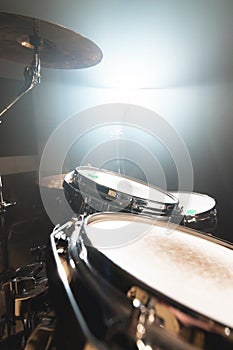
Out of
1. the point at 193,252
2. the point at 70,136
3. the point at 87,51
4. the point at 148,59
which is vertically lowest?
the point at 193,252

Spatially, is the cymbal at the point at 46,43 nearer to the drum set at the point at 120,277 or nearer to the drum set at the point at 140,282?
the drum set at the point at 120,277

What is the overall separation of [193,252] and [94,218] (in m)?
0.26

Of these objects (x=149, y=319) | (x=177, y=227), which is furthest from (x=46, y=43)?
(x=149, y=319)

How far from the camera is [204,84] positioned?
65.5 inches

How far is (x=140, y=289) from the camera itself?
368 mm

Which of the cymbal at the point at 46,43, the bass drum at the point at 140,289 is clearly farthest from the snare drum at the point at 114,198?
the cymbal at the point at 46,43

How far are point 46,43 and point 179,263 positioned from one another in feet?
2.58

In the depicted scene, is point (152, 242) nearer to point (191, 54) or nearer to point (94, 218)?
point (94, 218)

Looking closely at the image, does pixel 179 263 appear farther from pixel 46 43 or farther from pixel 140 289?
pixel 46 43

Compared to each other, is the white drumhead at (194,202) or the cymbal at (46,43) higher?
the cymbal at (46,43)

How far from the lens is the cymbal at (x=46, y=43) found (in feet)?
2.35

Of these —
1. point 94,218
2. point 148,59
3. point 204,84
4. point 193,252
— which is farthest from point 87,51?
point 204,84

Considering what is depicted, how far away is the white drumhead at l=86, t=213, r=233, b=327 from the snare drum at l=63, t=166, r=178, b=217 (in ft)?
0.24

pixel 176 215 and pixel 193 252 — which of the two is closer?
pixel 193 252
